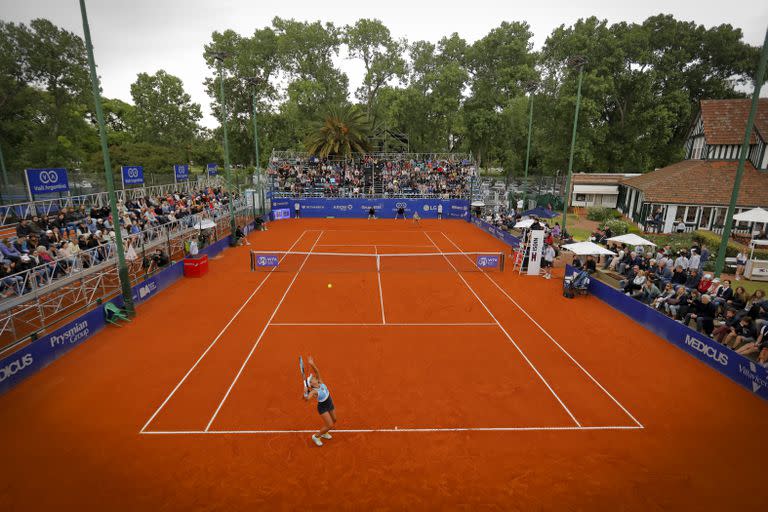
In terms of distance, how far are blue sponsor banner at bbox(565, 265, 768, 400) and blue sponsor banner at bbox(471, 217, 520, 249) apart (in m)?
8.88

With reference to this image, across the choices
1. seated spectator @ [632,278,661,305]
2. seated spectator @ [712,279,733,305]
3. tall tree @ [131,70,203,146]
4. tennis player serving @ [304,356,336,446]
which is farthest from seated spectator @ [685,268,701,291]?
tall tree @ [131,70,203,146]

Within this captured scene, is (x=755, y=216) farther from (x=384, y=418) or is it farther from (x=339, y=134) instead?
(x=339, y=134)

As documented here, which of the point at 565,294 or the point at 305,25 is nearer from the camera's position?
the point at 565,294

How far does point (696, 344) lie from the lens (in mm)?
12383

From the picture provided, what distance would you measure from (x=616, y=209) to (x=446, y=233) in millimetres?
20060

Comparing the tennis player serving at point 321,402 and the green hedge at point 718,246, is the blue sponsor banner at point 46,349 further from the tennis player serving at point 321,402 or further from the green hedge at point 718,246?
the green hedge at point 718,246

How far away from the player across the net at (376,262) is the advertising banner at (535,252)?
148cm

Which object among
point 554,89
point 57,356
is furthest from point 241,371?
point 554,89

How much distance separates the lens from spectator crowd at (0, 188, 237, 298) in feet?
46.5

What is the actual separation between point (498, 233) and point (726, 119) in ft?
66.7

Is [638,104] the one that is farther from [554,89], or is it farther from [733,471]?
[733,471]

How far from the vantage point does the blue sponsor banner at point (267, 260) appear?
21.9 metres

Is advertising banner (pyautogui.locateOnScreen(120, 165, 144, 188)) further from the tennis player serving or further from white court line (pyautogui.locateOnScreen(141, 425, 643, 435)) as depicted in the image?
the tennis player serving

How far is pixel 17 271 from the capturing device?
46.8ft
